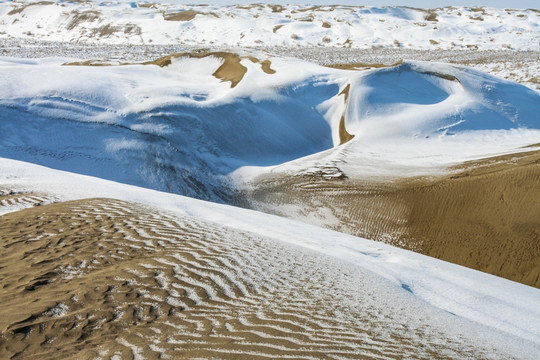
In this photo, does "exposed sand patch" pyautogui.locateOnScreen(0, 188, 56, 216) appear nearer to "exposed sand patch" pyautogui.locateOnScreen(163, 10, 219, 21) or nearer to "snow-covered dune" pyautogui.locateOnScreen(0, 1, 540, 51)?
"snow-covered dune" pyautogui.locateOnScreen(0, 1, 540, 51)

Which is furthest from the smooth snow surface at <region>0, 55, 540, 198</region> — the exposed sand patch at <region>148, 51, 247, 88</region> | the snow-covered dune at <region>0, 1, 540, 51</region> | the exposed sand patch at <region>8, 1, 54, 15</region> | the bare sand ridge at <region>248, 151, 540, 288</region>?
the exposed sand patch at <region>8, 1, 54, 15</region>

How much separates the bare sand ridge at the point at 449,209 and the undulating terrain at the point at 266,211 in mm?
37

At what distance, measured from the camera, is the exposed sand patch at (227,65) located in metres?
16.9

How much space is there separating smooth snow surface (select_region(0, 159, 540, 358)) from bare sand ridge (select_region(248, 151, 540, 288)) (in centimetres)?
157

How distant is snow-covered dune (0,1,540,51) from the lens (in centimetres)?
3850

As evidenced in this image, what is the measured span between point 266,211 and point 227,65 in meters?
9.78

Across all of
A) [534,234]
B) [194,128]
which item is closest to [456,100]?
[534,234]

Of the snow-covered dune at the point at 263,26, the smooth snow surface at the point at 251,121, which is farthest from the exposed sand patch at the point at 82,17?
the smooth snow surface at the point at 251,121

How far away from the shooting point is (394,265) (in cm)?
614

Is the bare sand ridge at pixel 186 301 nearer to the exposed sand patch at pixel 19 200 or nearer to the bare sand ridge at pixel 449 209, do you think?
the exposed sand patch at pixel 19 200

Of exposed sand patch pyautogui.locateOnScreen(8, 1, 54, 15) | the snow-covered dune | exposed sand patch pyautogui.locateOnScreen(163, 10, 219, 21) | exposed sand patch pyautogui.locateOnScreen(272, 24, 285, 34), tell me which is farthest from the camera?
exposed sand patch pyautogui.locateOnScreen(163, 10, 219, 21)

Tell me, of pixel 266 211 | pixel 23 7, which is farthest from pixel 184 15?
pixel 266 211

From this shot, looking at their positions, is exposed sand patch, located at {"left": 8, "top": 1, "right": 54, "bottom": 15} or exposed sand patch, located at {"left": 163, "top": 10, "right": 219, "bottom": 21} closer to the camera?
exposed sand patch, located at {"left": 8, "top": 1, "right": 54, "bottom": 15}

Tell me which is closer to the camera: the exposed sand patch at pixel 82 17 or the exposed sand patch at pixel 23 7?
the exposed sand patch at pixel 82 17
